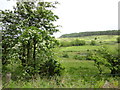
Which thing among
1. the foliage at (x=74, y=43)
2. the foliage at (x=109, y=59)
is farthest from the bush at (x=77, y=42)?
the foliage at (x=109, y=59)

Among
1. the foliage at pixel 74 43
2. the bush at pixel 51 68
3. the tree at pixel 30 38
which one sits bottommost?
the bush at pixel 51 68

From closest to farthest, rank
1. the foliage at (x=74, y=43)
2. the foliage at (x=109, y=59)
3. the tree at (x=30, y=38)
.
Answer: the tree at (x=30, y=38) < the foliage at (x=109, y=59) < the foliage at (x=74, y=43)

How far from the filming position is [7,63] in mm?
5328

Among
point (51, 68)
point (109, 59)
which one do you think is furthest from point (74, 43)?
point (51, 68)

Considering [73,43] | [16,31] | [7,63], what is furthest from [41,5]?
[73,43]

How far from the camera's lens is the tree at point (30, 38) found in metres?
4.88

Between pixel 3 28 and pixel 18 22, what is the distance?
0.54 meters

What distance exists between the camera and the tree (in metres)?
4.88

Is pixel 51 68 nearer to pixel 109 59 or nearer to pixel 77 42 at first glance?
pixel 109 59

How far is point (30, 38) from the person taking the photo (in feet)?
15.4

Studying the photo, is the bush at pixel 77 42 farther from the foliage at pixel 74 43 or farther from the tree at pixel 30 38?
the tree at pixel 30 38

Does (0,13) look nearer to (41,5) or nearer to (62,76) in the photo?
(41,5)

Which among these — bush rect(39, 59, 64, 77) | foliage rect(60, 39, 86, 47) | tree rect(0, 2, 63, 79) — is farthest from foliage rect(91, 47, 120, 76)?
foliage rect(60, 39, 86, 47)

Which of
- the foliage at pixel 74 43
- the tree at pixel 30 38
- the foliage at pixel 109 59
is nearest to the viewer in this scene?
the tree at pixel 30 38
